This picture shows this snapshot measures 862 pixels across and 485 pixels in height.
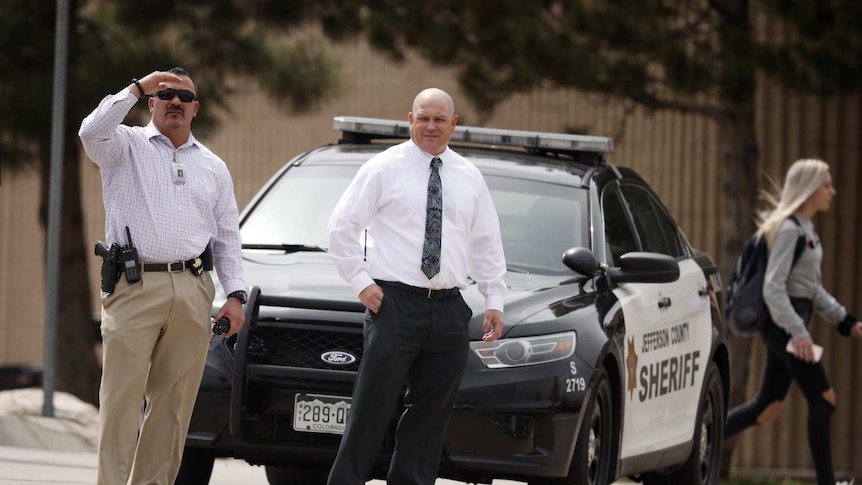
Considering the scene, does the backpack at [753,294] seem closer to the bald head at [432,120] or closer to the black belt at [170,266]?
the bald head at [432,120]

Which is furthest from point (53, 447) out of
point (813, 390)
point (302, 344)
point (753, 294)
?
point (813, 390)

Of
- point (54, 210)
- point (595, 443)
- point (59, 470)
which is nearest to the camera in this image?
point (595, 443)

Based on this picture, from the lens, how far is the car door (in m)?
7.42

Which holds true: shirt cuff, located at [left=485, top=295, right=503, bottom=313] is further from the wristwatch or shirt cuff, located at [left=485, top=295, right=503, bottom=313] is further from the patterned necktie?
the wristwatch

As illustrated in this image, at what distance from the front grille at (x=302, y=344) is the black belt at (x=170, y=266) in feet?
2.43

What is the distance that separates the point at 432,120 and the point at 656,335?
208 centimetres

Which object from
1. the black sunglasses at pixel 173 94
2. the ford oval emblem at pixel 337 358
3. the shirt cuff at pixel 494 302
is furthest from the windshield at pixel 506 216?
the black sunglasses at pixel 173 94

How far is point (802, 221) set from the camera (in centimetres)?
928

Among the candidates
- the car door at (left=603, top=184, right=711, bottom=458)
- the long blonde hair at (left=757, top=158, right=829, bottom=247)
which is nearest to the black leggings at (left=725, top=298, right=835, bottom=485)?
the long blonde hair at (left=757, top=158, right=829, bottom=247)

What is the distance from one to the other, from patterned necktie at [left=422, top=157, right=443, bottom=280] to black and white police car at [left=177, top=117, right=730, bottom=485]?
2.08ft

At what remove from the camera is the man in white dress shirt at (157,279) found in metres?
5.87

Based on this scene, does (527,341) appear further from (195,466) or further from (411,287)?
(195,466)

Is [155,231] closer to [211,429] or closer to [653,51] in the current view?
[211,429]

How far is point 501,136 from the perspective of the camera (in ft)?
26.9
